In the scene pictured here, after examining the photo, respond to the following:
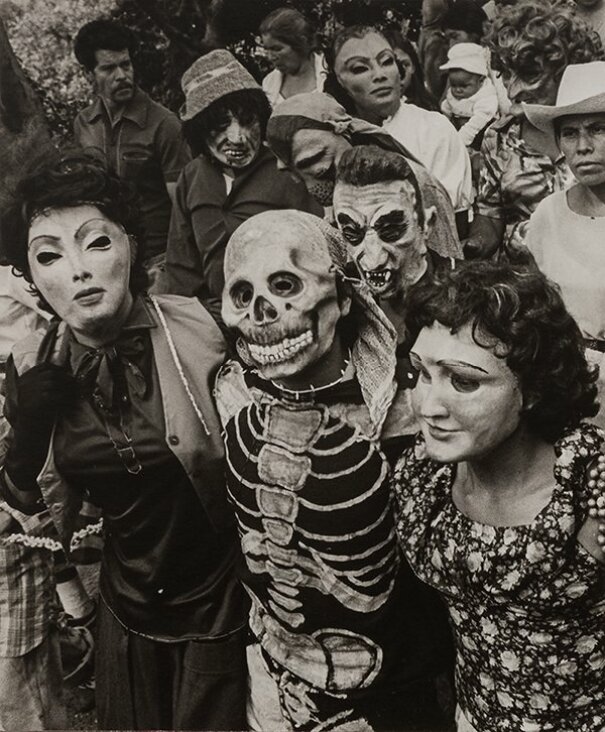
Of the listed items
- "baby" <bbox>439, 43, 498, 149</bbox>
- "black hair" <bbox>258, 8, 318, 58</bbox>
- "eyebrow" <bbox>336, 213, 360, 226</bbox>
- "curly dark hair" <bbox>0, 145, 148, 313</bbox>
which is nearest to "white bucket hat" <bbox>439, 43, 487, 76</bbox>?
"baby" <bbox>439, 43, 498, 149</bbox>

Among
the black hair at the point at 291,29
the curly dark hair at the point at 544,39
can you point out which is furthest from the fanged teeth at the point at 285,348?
the curly dark hair at the point at 544,39

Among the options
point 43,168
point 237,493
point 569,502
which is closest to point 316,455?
point 237,493

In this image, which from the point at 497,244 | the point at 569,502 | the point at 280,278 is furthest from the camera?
the point at 497,244

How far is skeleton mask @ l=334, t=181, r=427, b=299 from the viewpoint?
2799mm

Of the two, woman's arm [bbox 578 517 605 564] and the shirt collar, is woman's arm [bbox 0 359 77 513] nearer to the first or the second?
the shirt collar

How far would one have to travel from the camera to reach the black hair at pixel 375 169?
2.80 m

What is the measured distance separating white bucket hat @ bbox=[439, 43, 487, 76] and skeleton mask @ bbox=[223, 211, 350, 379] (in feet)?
2.08

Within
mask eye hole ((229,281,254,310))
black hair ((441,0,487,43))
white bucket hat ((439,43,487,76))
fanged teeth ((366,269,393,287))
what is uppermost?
black hair ((441,0,487,43))

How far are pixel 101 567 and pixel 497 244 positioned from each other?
61.6 inches

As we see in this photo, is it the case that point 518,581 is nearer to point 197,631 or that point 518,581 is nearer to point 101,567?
point 197,631

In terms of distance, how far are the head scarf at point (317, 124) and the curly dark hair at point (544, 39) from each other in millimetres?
405

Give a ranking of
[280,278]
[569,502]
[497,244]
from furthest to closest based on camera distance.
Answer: [497,244] → [280,278] → [569,502]

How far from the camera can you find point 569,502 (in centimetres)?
243

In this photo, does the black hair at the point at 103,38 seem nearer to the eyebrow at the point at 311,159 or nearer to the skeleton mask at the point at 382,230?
the eyebrow at the point at 311,159
